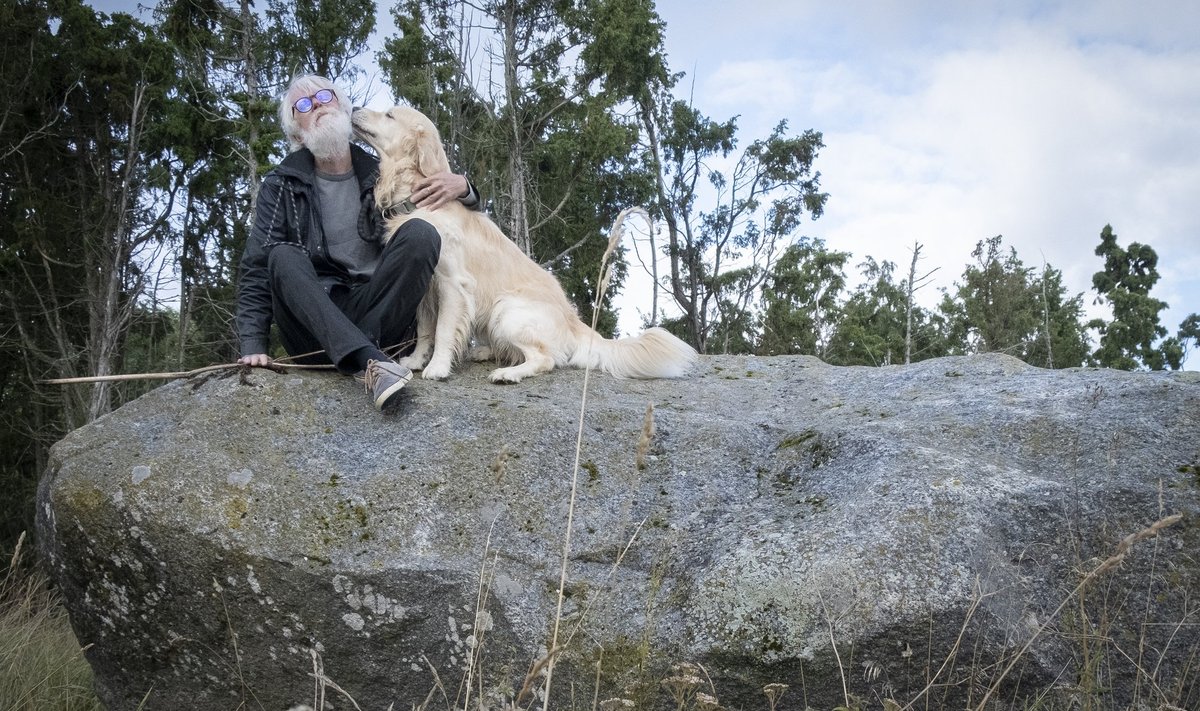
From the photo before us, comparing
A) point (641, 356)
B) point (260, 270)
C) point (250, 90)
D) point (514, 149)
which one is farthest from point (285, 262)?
point (514, 149)

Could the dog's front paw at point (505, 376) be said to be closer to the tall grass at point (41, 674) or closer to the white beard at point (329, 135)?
the white beard at point (329, 135)

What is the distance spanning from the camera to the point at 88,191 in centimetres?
1750

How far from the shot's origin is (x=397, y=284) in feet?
14.6

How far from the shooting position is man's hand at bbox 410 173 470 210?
4.87 m

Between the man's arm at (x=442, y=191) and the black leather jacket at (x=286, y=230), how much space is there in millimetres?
246

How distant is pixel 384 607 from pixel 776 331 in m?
22.6

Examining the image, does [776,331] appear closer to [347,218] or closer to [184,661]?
[347,218]

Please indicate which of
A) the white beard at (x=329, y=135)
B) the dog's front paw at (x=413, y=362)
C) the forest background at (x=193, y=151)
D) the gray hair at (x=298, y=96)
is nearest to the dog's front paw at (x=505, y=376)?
the dog's front paw at (x=413, y=362)

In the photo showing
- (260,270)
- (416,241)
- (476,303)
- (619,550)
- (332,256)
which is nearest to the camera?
(619,550)

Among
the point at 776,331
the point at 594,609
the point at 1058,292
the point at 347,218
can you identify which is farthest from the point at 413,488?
the point at 1058,292

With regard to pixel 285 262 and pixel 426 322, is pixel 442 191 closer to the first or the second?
pixel 426 322

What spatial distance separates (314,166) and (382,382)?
1723 mm

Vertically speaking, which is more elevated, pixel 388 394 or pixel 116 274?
pixel 116 274

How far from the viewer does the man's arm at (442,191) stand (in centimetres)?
488
